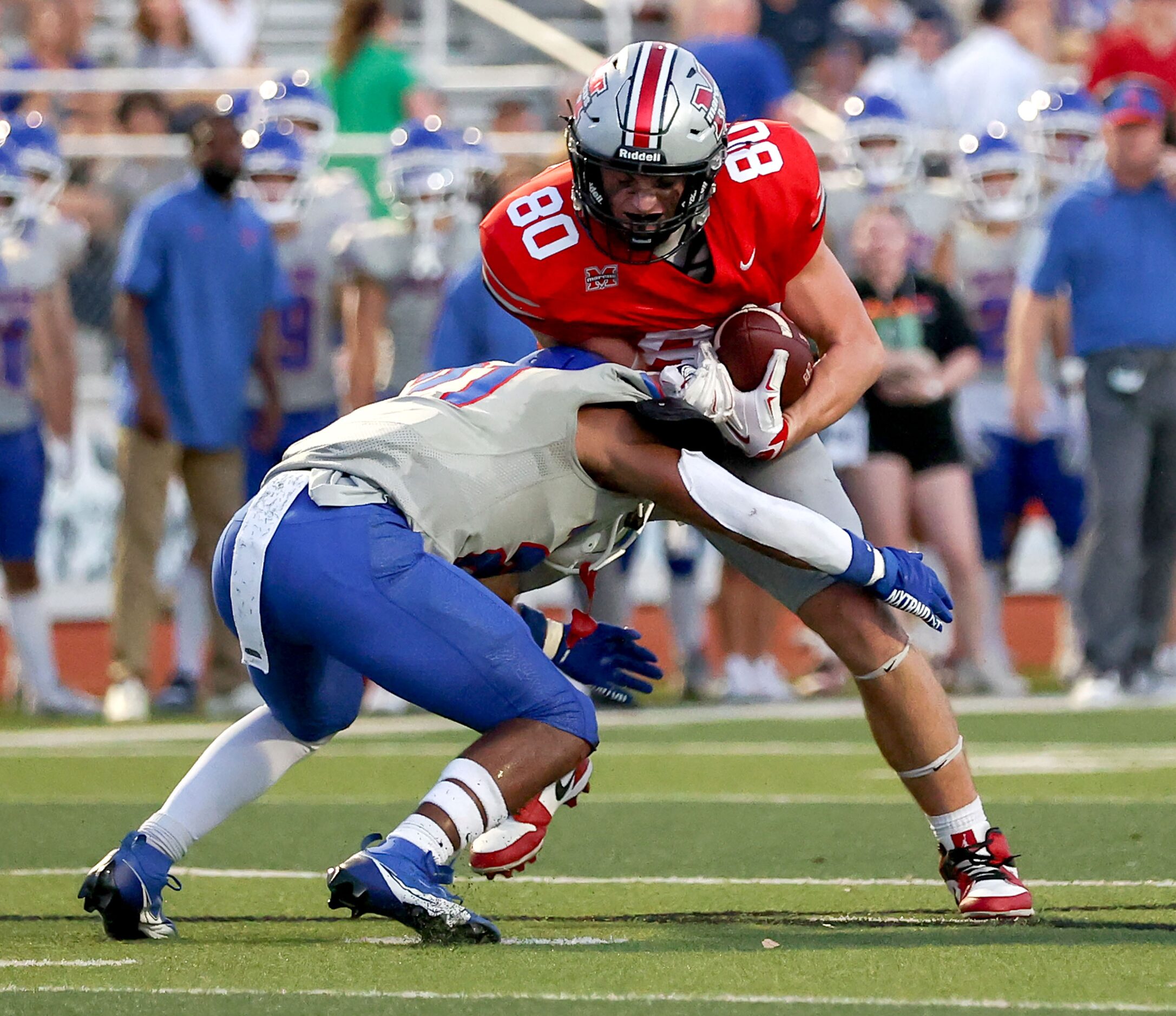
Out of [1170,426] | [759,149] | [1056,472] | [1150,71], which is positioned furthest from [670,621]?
[759,149]

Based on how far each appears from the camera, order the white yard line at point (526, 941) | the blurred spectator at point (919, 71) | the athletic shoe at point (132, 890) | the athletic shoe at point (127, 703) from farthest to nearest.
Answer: the blurred spectator at point (919, 71), the athletic shoe at point (127, 703), the athletic shoe at point (132, 890), the white yard line at point (526, 941)

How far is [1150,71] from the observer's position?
1048 centimetres

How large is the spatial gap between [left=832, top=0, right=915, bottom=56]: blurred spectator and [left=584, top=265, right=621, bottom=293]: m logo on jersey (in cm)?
926

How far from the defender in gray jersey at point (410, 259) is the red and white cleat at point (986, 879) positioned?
16.3 feet

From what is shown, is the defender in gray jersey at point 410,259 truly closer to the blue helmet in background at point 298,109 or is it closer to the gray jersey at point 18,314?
the blue helmet in background at point 298,109

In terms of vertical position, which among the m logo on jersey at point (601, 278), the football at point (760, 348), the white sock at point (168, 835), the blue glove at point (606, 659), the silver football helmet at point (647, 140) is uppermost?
the silver football helmet at point (647, 140)

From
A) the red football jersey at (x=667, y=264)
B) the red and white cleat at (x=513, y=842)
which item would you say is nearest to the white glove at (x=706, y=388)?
the red football jersey at (x=667, y=264)

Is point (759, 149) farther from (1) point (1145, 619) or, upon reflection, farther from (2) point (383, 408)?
(1) point (1145, 619)

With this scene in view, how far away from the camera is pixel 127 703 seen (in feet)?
28.1

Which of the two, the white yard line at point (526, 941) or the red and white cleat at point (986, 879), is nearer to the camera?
the white yard line at point (526, 941)

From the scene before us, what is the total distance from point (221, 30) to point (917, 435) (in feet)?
16.8

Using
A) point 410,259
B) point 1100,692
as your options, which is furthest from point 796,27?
point 1100,692

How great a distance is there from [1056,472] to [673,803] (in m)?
4.06

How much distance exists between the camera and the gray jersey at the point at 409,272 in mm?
8812
